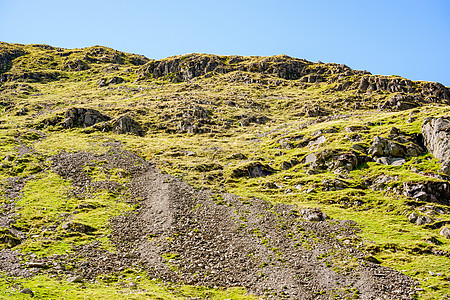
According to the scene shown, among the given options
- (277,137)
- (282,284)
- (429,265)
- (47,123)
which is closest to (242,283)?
(282,284)

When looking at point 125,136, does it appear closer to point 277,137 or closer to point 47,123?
point 47,123

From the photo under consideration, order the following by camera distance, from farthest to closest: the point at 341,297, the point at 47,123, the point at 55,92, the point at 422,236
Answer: the point at 55,92
the point at 47,123
the point at 422,236
the point at 341,297

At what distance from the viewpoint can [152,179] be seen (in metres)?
53.9

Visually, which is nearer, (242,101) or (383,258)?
(383,258)

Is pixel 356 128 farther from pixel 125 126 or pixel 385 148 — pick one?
pixel 125 126

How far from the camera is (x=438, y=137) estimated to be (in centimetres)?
5106

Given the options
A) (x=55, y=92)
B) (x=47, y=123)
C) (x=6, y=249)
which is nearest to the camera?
(x=6, y=249)

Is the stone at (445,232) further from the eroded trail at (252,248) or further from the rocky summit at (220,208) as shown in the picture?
the eroded trail at (252,248)

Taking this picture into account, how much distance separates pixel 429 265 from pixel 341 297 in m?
9.93

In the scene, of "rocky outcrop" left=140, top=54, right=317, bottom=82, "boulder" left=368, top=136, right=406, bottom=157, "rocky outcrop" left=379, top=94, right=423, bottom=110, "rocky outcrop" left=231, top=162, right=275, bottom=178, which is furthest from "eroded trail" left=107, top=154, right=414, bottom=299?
"rocky outcrop" left=140, top=54, right=317, bottom=82

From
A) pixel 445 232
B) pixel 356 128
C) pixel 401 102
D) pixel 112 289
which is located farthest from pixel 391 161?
pixel 401 102

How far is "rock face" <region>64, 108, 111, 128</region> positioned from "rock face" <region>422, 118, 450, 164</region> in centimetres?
9747

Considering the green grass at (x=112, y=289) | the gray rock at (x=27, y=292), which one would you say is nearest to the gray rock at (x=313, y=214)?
the green grass at (x=112, y=289)

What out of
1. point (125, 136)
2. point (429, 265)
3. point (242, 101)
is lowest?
point (429, 265)
